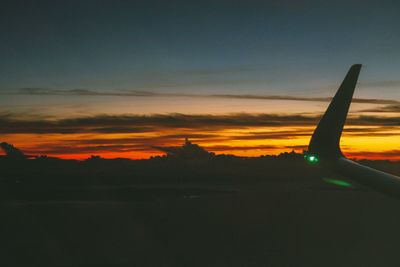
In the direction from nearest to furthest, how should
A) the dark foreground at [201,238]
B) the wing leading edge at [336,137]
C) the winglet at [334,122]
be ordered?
the wing leading edge at [336,137]
the winglet at [334,122]
the dark foreground at [201,238]

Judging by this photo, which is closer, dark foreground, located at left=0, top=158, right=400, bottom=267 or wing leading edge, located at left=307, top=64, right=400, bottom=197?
wing leading edge, located at left=307, top=64, right=400, bottom=197

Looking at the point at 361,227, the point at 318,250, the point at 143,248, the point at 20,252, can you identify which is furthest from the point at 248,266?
the point at 361,227

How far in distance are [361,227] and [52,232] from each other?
60.3ft

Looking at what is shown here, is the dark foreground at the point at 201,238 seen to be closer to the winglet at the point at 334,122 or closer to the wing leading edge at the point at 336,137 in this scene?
the wing leading edge at the point at 336,137

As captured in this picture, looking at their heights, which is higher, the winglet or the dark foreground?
the winglet

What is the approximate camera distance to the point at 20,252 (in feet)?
57.1

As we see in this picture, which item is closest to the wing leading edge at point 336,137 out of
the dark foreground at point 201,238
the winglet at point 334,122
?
the winglet at point 334,122

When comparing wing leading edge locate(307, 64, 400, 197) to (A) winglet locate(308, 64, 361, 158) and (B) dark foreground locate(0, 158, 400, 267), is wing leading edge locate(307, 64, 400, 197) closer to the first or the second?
(A) winglet locate(308, 64, 361, 158)

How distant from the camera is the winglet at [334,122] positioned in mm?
14805

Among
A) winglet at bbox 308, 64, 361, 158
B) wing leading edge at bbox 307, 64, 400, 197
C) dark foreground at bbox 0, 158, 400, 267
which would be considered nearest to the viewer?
wing leading edge at bbox 307, 64, 400, 197

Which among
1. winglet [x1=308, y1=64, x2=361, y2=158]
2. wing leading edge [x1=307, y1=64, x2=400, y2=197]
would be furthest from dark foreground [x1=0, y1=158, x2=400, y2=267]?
winglet [x1=308, y1=64, x2=361, y2=158]

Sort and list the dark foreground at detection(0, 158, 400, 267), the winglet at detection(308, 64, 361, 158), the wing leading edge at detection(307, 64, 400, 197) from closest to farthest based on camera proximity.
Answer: the wing leading edge at detection(307, 64, 400, 197) → the winglet at detection(308, 64, 361, 158) → the dark foreground at detection(0, 158, 400, 267)

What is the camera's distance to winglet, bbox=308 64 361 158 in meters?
14.8

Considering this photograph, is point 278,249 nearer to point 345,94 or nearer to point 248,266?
point 248,266
